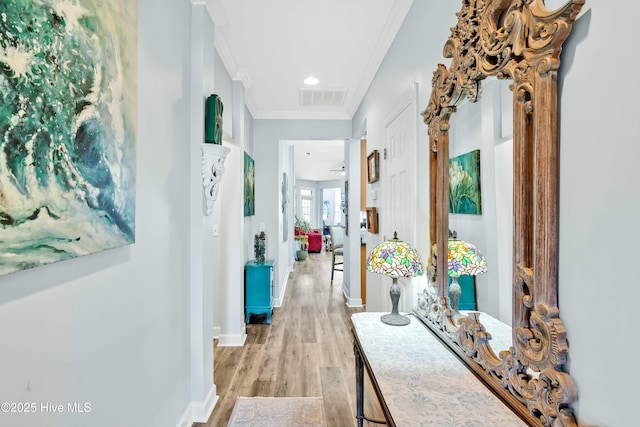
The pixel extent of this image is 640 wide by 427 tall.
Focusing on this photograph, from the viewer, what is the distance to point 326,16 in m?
2.29

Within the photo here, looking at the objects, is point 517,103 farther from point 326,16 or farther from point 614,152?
point 326,16

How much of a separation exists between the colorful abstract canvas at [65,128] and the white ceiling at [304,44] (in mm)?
1251

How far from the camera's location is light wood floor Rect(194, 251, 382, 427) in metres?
2.27

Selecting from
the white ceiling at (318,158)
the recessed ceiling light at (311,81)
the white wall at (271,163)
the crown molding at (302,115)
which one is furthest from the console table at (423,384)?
the white ceiling at (318,158)

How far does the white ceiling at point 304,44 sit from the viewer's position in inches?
86.4

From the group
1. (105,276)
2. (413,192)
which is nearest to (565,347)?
(413,192)

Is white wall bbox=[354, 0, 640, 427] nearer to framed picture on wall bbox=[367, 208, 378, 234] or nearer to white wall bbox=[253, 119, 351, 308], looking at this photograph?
framed picture on wall bbox=[367, 208, 378, 234]

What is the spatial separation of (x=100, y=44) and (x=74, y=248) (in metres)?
0.65

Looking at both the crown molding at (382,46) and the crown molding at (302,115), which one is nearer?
the crown molding at (382,46)

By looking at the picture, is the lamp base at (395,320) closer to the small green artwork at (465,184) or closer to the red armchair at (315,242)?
the small green artwork at (465,184)

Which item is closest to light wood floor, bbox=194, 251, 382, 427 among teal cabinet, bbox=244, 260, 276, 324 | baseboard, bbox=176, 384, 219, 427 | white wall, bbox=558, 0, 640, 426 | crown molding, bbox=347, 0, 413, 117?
baseboard, bbox=176, 384, 219, 427

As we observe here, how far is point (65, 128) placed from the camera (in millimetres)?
903

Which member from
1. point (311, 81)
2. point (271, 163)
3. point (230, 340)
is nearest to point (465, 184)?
point (311, 81)

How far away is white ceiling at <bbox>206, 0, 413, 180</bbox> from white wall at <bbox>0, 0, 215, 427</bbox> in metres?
0.58
